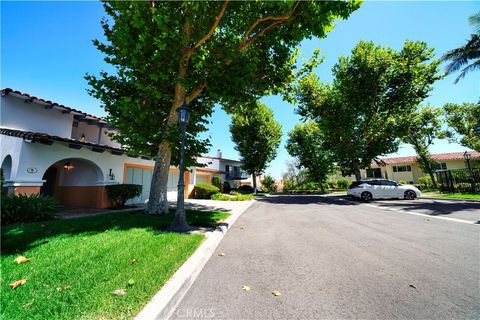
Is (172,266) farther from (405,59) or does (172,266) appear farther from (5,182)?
(405,59)

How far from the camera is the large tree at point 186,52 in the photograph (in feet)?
24.0

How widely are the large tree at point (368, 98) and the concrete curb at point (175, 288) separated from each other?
21.1 meters

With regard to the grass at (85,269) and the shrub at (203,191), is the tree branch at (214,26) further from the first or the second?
the shrub at (203,191)

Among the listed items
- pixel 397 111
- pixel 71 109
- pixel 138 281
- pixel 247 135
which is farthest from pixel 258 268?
pixel 247 135

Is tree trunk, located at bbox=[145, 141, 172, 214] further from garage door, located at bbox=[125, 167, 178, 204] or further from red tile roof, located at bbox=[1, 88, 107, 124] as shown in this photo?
red tile roof, located at bbox=[1, 88, 107, 124]

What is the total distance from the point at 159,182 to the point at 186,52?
5404mm

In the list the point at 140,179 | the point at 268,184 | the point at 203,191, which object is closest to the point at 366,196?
the point at 203,191

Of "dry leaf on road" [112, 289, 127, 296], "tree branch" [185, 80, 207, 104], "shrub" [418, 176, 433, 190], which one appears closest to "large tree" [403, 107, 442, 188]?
"shrub" [418, 176, 433, 190]

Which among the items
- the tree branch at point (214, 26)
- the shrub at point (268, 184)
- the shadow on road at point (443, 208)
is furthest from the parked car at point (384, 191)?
the shrub at point (268, 184)

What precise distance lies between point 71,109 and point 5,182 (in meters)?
5.20

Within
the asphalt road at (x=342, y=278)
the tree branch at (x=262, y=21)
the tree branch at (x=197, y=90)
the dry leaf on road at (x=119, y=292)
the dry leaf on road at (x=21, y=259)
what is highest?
the tree branch at (x=262, y=21)

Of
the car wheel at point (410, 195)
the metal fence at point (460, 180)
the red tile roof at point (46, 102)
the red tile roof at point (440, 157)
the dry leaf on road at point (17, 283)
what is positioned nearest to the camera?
the dry leaf on road at point (17, 283)

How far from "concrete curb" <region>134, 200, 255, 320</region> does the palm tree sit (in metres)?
22.7

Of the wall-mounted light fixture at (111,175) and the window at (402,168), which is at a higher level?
the window at (402,168)
